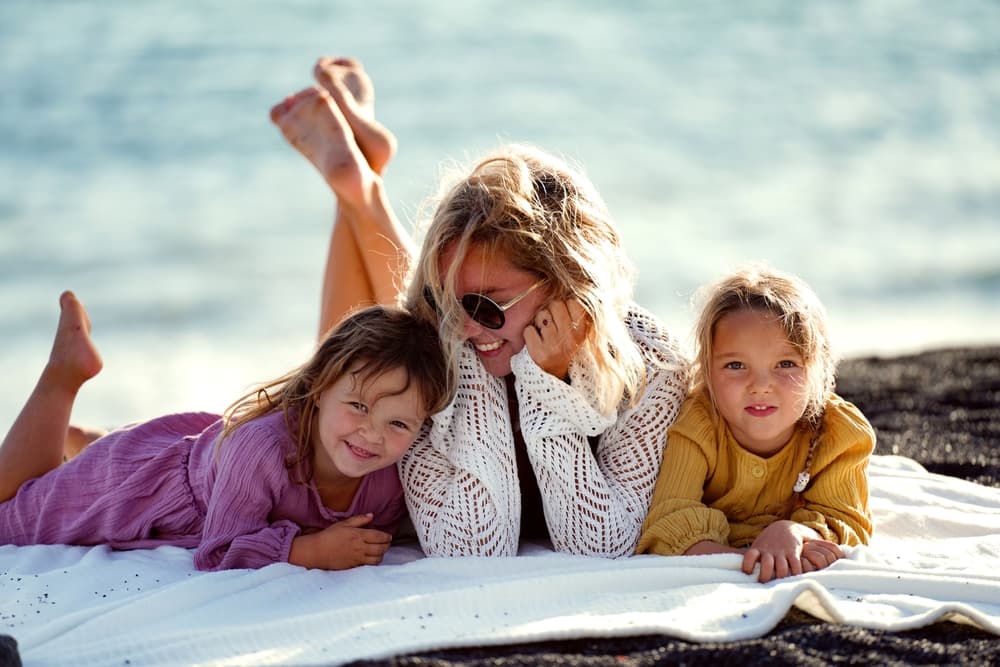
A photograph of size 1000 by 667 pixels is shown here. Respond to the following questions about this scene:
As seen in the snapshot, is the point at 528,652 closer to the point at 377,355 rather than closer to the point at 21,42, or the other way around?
the point at 377,355

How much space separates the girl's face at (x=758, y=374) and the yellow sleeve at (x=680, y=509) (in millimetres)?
146

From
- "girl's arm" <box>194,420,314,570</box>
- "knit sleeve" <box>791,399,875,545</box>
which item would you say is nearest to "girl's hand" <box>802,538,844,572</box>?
"knit sleeve" <box>791,399,875,545</box>

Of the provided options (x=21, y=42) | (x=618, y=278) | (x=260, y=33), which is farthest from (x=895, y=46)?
(x=618, y=278)

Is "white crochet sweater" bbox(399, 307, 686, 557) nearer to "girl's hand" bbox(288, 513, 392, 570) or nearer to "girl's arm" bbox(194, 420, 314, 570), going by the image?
"girl's hand" bbox(288, 513, 392, 570)

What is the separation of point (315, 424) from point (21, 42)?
9.90m

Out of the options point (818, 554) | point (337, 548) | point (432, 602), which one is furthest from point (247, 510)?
point (818, 554)

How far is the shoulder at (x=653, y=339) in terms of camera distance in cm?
326

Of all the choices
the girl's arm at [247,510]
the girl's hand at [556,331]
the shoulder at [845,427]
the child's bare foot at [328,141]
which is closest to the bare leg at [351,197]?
the child's bare foot at [328,141]

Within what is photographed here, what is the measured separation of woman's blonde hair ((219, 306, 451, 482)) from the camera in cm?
300

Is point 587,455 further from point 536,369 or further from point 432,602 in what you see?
point 432,602

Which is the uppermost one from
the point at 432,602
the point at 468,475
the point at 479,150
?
the point at 479,150

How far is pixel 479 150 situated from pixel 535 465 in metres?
7.15

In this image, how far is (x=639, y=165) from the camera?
450 inches

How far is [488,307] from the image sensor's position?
9.91ft
